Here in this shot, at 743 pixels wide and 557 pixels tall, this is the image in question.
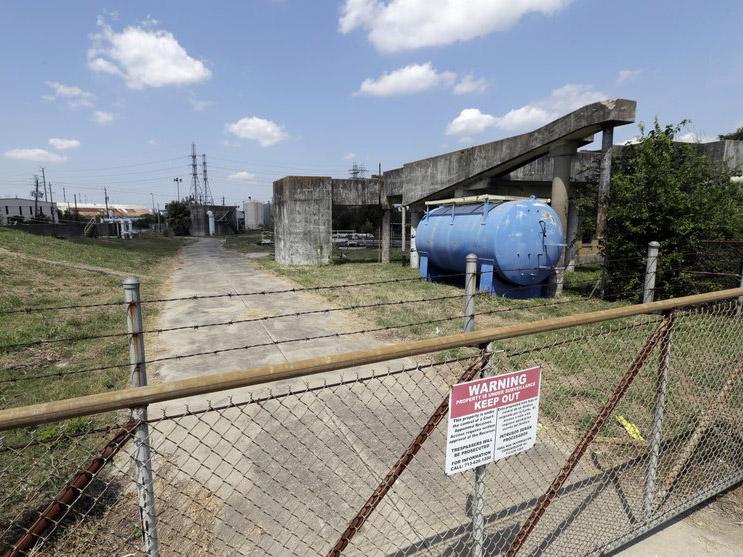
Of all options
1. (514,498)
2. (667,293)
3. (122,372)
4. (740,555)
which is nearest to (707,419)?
(740,555)

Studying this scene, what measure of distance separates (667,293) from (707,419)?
8.05 meters

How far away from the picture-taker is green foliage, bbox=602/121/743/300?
10.3 metres

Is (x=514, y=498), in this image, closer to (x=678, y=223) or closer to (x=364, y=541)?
(x=364, y=541)

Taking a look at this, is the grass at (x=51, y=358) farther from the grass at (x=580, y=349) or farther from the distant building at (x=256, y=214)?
the distant building at (x=256, y=214)

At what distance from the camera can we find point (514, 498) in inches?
146

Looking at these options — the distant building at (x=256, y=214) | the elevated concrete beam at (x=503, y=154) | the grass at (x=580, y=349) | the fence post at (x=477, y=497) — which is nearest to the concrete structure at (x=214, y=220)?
the distant building at (x=256, y=214)

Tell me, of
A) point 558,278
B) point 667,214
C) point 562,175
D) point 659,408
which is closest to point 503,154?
point 562,175

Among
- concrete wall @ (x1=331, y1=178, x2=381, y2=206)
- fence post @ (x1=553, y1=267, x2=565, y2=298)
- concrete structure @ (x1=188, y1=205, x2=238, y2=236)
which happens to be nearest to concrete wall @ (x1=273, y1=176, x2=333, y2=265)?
concrete wall @ (x1=331, y1=178, x2=381, y2=206)

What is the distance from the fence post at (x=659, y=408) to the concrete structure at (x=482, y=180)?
10347mm

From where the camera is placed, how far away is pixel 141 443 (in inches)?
73.5

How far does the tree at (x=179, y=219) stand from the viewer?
66.4 meters

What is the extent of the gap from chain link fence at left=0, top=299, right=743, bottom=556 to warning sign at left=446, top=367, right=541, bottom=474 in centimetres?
13

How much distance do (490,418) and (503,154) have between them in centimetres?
1400

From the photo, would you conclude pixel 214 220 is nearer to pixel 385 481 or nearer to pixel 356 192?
pixel 356 192
